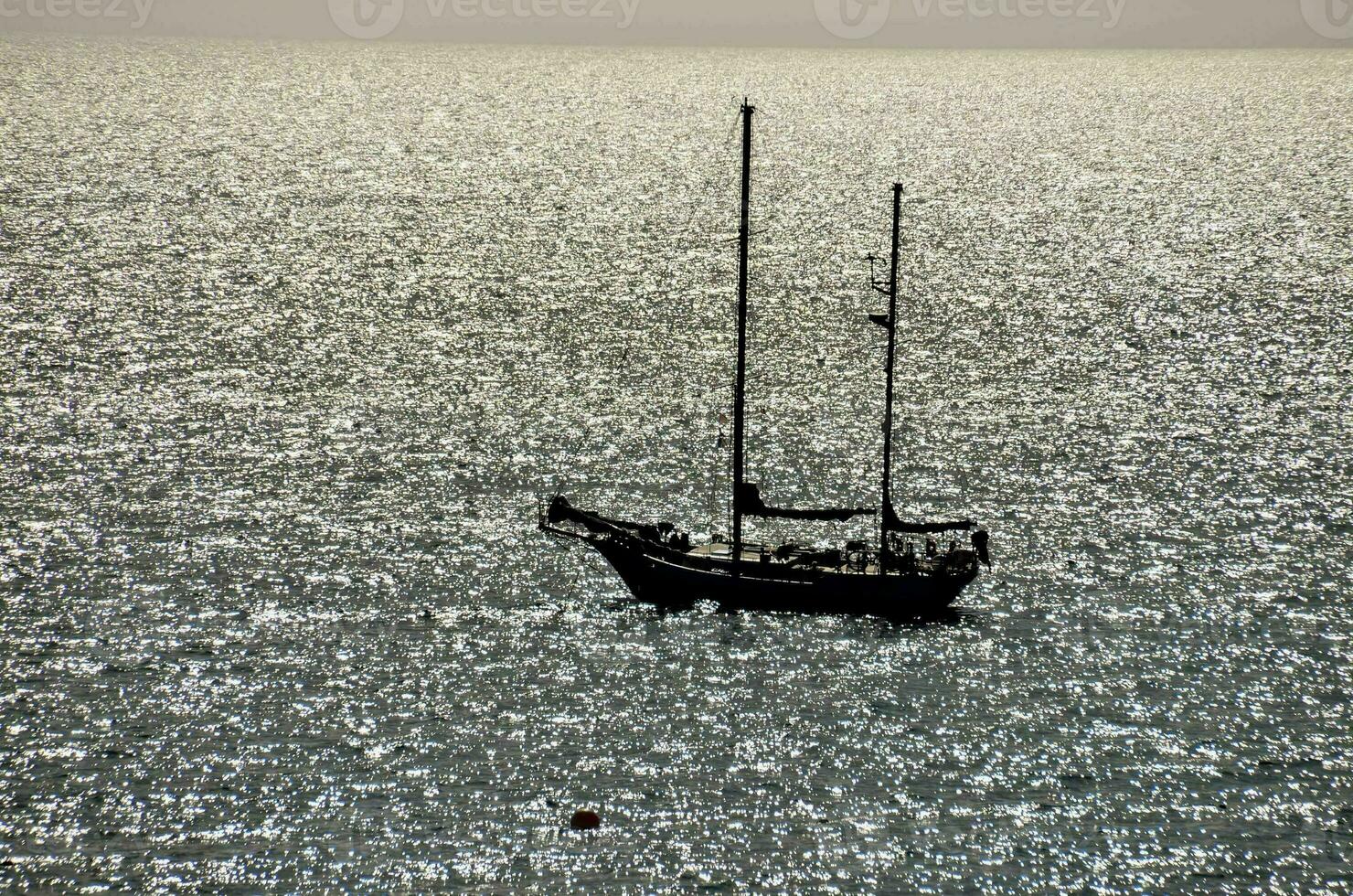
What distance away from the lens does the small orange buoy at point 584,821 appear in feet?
191

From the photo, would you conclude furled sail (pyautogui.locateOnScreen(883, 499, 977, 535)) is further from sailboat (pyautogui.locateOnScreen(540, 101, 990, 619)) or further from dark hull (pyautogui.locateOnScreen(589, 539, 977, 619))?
dark hull (pyautogui.locateOnScreen(589, 539, 977, 619))

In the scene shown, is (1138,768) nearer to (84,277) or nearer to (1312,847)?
(1312,847)

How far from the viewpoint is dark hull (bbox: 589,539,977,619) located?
7819cm

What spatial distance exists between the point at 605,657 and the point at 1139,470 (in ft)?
144

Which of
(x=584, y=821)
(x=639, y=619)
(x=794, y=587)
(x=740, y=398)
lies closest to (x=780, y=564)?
(x=794, y=587)

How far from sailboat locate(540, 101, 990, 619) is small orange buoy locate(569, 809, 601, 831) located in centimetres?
2200

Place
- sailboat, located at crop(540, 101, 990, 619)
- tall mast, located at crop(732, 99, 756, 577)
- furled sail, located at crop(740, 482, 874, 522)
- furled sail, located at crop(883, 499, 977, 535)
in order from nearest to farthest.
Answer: tall mast, located at crop(732, 99, 756, 577) → sailboat, located at crop(540, 101, 990, 619) → furled sail, located at crop(883, 499, 977, 535) → furled sail, located at crop(740, 482, 874, 522)

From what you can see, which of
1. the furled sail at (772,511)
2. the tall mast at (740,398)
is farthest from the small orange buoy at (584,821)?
the furled sail at (772,511)

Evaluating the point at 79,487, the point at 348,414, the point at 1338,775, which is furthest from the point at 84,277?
the point at 1338,775

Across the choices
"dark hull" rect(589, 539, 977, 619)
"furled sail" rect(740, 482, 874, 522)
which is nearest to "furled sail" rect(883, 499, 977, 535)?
"furled sail" rect(740, 482, 874, 522)

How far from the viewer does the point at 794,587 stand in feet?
257

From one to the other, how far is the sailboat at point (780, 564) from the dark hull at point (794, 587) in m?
0.04

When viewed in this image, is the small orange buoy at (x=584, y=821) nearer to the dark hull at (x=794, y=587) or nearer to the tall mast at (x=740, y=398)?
the dark hull at (x=794, y=587)

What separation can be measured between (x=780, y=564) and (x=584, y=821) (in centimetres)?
2385
